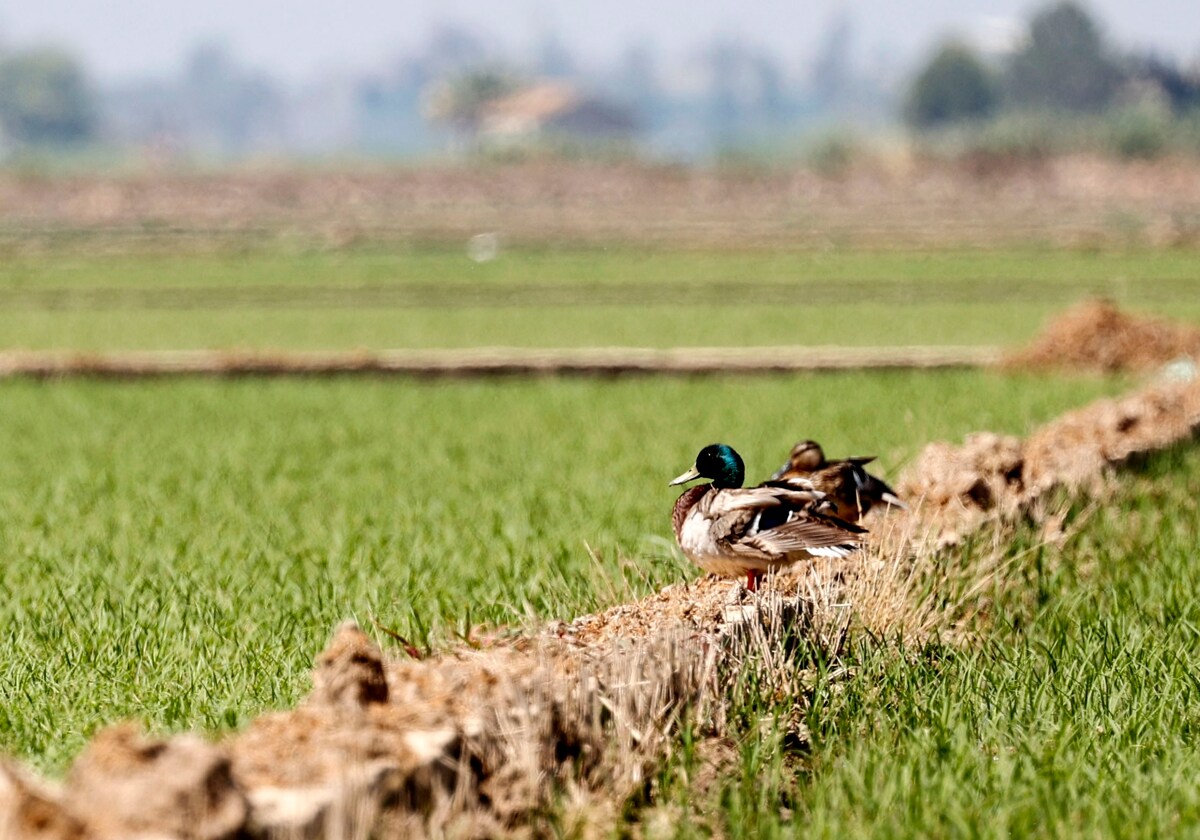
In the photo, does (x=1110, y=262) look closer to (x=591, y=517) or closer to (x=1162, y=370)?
(x=1162, y=370)

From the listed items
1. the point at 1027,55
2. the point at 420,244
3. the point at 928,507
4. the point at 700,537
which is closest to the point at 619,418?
the point at 928,507

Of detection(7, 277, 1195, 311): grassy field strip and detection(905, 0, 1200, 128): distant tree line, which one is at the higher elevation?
detection(905, 0, 1200, 128): distant tree line

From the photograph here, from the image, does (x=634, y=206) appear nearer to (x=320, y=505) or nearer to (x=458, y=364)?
(x=458, y=364)

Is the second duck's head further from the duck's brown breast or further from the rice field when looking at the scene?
the duck's brown breast

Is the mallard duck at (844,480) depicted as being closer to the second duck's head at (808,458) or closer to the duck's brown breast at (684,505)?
the second duck's head at (808,458)

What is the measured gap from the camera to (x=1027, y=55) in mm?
143375

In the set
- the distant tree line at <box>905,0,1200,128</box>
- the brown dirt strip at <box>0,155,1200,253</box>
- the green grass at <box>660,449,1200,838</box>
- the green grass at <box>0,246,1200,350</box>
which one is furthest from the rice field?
the distant tree line at <box>905,0,1200,128</box>

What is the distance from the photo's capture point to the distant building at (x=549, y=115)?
554 ft

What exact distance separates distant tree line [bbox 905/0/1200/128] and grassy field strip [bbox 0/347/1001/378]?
12256cm

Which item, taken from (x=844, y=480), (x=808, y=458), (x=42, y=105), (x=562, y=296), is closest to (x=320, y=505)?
(x=808, y=458)

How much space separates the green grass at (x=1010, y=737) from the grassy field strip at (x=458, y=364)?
33.7 feet

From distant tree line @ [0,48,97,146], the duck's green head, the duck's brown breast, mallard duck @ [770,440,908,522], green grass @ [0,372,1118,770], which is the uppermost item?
distant tree line @ [0,48,97,146]

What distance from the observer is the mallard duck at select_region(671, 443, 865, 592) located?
543cm

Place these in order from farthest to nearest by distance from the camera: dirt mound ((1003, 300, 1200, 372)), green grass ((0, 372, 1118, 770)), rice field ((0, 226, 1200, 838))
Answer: dirt mound ((1003, 300, 1200, 372)) < green grass ((0, 372, 1118, 770)) < rice field ((0, 226, 1200, 838))
